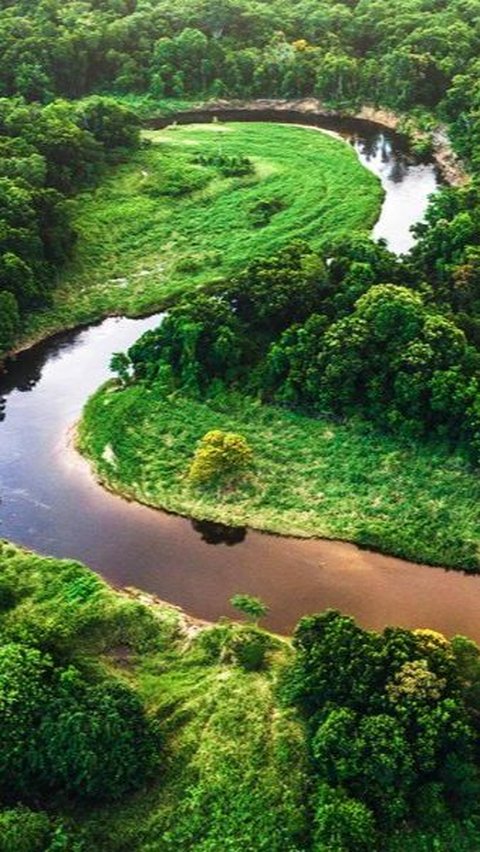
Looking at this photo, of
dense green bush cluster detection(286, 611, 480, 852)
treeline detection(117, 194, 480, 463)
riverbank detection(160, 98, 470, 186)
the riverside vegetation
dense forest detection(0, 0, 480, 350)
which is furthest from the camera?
riverbank detection(160, 98, 470, 186)

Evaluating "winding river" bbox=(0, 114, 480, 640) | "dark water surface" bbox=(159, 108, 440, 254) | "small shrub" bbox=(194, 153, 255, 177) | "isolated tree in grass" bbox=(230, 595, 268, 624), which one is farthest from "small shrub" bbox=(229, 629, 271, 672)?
"small shrub" bbox=(194, 153, 255, 177)

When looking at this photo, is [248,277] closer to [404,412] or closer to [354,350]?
[354,350]

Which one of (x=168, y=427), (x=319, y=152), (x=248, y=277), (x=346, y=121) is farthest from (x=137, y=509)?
(x=346, y=121)

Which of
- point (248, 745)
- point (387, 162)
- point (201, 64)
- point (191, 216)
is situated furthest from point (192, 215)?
point (248, 745)

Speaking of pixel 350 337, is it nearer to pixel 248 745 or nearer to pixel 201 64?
pixel 248 745

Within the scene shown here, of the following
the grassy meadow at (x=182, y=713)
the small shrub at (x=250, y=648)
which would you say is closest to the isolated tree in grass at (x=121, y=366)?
the grassy meadow at (x=182, y=713)

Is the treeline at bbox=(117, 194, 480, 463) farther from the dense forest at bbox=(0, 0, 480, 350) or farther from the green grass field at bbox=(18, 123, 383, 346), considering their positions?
the dense forest at bbox=(0, 0, 480, 350)
